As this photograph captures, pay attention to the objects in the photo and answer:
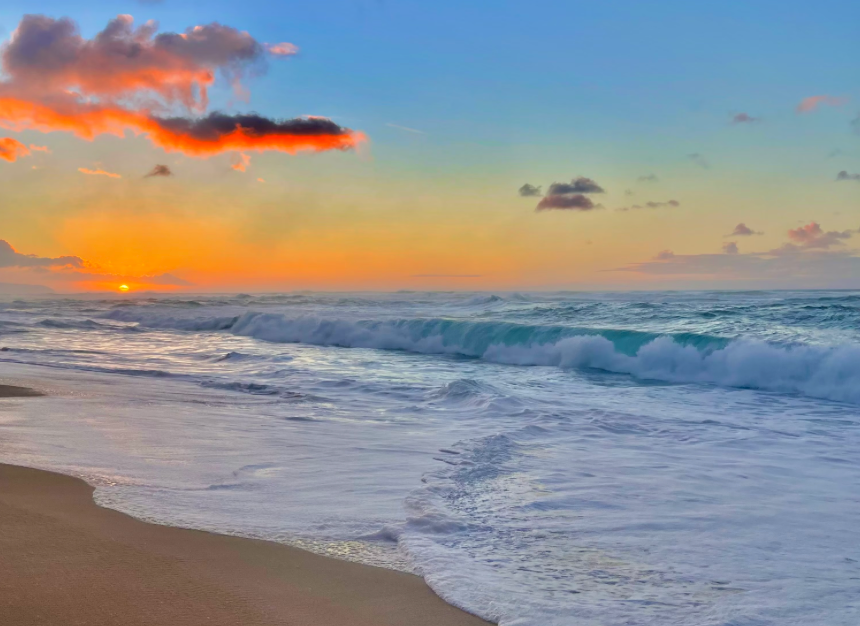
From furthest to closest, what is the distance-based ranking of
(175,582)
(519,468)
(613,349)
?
1. (613,349)
2. (519,468)
3. (175,582)

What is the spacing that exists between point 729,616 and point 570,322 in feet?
66.3

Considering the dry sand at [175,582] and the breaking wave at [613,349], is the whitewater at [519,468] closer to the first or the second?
the breaking wave at [613,349]

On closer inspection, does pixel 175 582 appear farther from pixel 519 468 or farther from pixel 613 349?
pixel 613 349

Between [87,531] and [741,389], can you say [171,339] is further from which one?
[87,531]

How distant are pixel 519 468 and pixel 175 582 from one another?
10.5ft

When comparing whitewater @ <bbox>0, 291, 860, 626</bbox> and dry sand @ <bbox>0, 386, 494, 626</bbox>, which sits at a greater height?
dry sand @ <bbox>0, 386, 494, 626</bbox>

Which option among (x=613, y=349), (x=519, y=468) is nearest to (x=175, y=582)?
(x=519, y=468)

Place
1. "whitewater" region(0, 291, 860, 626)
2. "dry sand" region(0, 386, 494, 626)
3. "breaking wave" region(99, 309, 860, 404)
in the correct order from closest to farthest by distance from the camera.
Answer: "dry sand" region(0, 386, 494, 626), "whitewater" region(0, 291, 860, 626), "breaking wave" region(99, 309, 860, 404)

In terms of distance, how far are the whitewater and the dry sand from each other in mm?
190

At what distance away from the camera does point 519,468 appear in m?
5.36

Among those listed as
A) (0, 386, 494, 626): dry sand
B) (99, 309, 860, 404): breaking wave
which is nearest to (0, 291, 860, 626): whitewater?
(99, 309, 860, 404): breaking wave

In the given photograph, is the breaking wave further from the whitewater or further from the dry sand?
the dry sand

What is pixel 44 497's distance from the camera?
3820 mm

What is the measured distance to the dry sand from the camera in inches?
94.7
